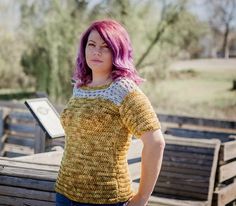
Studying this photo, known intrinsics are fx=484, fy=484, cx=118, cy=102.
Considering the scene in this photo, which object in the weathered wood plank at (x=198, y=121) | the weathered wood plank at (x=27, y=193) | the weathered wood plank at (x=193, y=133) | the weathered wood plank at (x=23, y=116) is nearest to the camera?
the weathered wood plank at (x=27, y=193)

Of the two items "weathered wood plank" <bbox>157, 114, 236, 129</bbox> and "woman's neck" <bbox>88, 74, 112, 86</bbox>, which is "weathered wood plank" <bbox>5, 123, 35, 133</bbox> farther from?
"woman's neck" <bbox>88, 74, 112, 86</bbox>

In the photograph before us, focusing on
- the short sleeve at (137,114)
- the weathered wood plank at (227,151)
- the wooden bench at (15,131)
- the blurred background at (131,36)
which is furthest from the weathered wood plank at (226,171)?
the blurred background at (131,36)

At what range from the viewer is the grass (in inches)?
703

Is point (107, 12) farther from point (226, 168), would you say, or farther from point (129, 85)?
point (129, 85)

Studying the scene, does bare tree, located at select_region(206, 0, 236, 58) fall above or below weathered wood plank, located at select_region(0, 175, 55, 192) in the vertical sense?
above

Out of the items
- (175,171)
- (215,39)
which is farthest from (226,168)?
(215,39)

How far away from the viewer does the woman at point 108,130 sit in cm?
212

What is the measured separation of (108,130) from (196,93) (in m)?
21.2

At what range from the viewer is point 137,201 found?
2.15 metres

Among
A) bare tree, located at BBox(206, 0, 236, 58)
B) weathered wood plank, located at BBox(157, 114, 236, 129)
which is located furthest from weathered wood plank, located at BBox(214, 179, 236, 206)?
bare tree, located at BBox(206, 0, 236, 58)

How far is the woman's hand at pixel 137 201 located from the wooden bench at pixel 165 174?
111 cm

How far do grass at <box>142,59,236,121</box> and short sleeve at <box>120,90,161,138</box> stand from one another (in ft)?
47.1

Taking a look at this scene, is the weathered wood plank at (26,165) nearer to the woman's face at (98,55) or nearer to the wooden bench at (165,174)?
the wooden bench at (165,174)

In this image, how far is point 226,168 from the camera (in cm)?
527
